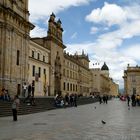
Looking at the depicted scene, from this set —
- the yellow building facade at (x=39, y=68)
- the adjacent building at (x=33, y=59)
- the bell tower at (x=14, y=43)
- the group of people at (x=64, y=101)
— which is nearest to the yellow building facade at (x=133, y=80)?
the adjacent building at (x=33, y=59)

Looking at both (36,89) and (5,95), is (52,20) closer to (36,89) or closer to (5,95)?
(36,89)

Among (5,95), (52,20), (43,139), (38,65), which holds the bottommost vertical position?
(43,139)

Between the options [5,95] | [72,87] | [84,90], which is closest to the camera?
[5,95]

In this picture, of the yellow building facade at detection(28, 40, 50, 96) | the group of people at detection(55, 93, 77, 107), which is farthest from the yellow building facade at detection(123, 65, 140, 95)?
the group of people at detection(55, 93, 77, 107)

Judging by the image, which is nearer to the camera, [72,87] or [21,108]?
[21,108]

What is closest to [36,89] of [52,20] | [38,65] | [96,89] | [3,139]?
[38,65]

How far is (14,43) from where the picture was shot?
35.3 metres

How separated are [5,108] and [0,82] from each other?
7.29 meters

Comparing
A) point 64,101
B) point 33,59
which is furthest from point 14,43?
point 33,59

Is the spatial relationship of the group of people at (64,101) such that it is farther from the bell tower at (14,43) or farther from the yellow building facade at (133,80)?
the yellow building facade at (133,80)

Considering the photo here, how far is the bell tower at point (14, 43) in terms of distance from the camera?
33094mm

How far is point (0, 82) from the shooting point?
32.6 meters

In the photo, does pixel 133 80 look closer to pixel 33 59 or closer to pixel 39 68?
pixel 39 68

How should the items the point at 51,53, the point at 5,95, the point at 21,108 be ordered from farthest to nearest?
the point at 51,53 → the point at 5,95 → the point at 21,108
